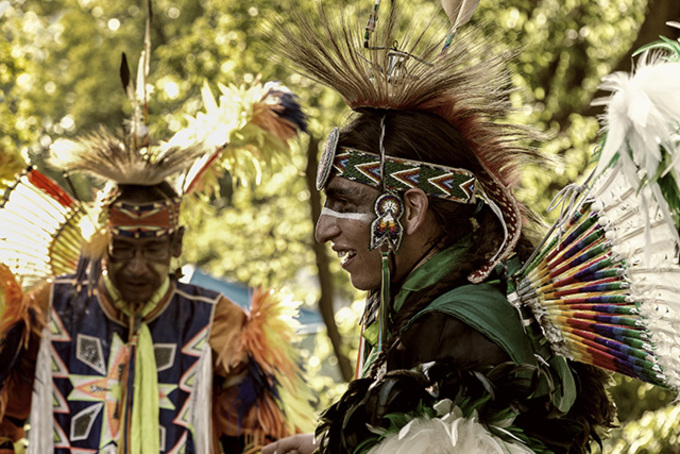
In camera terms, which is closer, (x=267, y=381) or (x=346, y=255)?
(x=346, y=255)

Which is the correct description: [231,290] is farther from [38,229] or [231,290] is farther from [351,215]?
[351,215]

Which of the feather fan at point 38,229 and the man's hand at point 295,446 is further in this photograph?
the feather fan at point 38,229

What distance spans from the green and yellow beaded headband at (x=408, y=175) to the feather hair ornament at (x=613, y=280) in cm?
28

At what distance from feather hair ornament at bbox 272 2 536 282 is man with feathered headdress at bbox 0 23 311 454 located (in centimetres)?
165

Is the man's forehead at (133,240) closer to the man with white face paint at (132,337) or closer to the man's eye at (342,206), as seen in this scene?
the man with white face paint at (132,337)

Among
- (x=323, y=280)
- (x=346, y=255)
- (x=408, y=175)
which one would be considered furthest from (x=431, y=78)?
(x=323, y=280)

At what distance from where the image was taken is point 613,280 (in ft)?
7.30

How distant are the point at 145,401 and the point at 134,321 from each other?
36 centimetres

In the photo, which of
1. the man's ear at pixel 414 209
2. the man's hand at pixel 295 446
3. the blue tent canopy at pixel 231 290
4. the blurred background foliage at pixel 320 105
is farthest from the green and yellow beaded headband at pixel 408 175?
the blue tent canopy at pixel 231 290

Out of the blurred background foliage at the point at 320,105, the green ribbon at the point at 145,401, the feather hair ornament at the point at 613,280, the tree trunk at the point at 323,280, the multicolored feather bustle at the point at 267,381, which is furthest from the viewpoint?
the tree trunk at the point at 323,280

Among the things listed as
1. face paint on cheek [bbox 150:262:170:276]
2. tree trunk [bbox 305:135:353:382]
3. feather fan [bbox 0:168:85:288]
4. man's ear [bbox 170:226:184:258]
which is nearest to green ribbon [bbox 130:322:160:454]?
face paint on cheek [bbox 150:262:170:276]

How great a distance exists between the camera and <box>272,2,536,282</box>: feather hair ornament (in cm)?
252

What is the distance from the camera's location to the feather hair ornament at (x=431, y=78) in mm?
2520

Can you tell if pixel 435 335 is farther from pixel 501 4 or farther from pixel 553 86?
pixel 553 86
